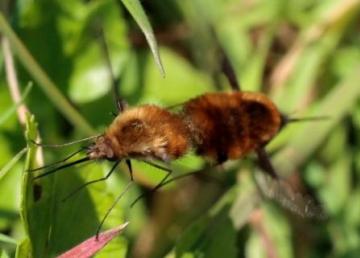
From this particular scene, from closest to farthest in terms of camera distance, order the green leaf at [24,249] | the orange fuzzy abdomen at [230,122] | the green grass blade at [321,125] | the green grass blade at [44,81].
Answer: the green leaf at [24,249] → the orange fuzzy abdomen at [230,122] → the green grass blade at [44,81] → the green grass blade at [321,125]

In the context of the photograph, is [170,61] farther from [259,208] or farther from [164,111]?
[164,111]

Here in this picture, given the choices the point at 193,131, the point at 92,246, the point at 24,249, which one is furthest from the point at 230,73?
the point at 24,249

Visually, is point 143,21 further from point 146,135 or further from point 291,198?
point 291,198

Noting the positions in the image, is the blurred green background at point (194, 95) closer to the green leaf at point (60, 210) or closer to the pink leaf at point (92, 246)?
the green leaf at point (60, 210)

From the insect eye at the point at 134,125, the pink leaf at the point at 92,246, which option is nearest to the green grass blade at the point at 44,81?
the insect eye at the point at 134,125

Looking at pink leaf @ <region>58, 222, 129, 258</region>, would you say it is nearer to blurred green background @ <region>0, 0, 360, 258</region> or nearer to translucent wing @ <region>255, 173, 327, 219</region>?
blurred green background @ <region>0, 0, 360, 258</region>
